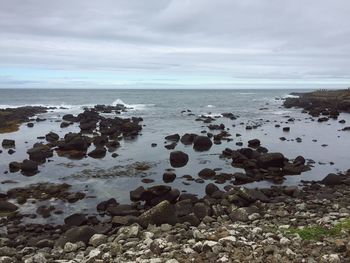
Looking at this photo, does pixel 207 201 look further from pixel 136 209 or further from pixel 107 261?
pixel 107 261

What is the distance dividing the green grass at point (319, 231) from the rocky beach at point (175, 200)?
1.7 inches

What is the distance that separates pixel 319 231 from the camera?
10.3 m

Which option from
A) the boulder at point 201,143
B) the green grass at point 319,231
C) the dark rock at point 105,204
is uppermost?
the green grass at point 319,231

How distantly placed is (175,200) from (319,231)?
8052 mm

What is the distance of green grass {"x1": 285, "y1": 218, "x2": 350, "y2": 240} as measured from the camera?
1000 cm

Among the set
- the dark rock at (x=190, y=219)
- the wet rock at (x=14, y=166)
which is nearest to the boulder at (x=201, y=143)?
the wet rock at (x=14, y=166)

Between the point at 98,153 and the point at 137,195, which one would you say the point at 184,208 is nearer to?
the point at 137,195

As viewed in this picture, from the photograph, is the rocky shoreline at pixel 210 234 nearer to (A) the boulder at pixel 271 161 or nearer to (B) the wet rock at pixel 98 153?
(A) the boulder at pixel 271 161

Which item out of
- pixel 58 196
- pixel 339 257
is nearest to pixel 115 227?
pixel 58 196

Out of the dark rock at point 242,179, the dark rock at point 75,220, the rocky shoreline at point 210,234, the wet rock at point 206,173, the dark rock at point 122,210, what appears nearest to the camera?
the rocky shoreline at point 210,234

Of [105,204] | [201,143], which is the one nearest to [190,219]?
[105,204]

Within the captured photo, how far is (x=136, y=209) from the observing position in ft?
53.0

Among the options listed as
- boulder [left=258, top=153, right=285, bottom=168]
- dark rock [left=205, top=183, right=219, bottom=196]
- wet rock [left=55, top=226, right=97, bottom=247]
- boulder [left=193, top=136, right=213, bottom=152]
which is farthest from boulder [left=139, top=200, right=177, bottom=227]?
boulder [left=193, top=136, right=213, bottom=152]

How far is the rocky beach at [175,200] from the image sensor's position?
9992 mm
